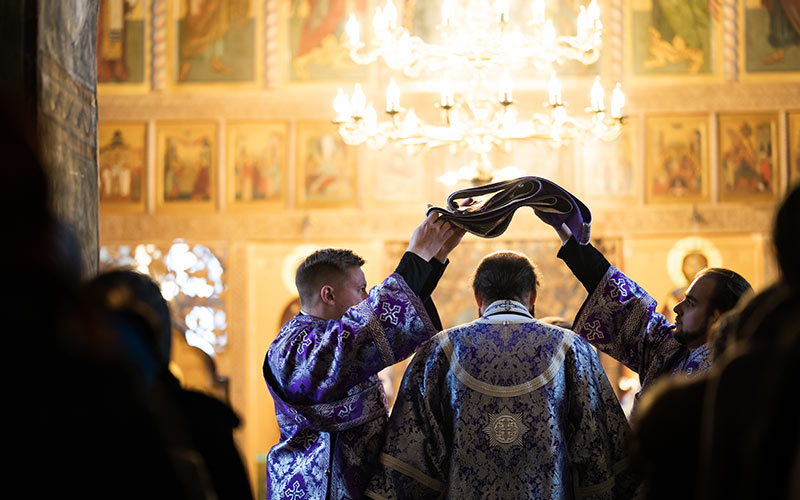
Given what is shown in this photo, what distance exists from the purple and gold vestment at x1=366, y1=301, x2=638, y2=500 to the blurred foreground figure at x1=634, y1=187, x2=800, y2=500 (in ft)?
6.30

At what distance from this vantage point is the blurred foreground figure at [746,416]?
1568 mm

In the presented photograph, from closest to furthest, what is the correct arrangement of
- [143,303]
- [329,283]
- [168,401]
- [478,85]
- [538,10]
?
[143,303]
[168,401]
[329,283]
[538,10]
[478,85]

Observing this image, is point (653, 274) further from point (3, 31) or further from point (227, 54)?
point (3, 31)

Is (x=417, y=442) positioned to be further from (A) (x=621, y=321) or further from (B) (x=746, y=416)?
(B) (x=746, y=416)

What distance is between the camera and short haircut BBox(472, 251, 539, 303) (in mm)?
3941

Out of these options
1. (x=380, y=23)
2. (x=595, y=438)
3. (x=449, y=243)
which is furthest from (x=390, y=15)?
(x=595, y=438)

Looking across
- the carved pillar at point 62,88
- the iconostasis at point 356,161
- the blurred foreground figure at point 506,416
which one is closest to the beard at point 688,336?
the blurred foreground figure at point 506,416

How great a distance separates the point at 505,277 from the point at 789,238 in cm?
230

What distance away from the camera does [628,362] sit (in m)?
4.21

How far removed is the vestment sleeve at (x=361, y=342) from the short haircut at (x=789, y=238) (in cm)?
224

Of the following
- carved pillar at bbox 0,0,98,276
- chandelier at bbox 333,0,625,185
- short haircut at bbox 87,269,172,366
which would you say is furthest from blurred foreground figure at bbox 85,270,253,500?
chandelier at bbox 333,0,625,185

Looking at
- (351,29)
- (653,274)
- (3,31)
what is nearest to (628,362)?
(3,31)

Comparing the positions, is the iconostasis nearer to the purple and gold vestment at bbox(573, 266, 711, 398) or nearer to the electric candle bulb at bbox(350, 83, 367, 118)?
the electric candle bulb at bbox(350, 83, 367, 118)

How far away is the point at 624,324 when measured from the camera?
415cm
